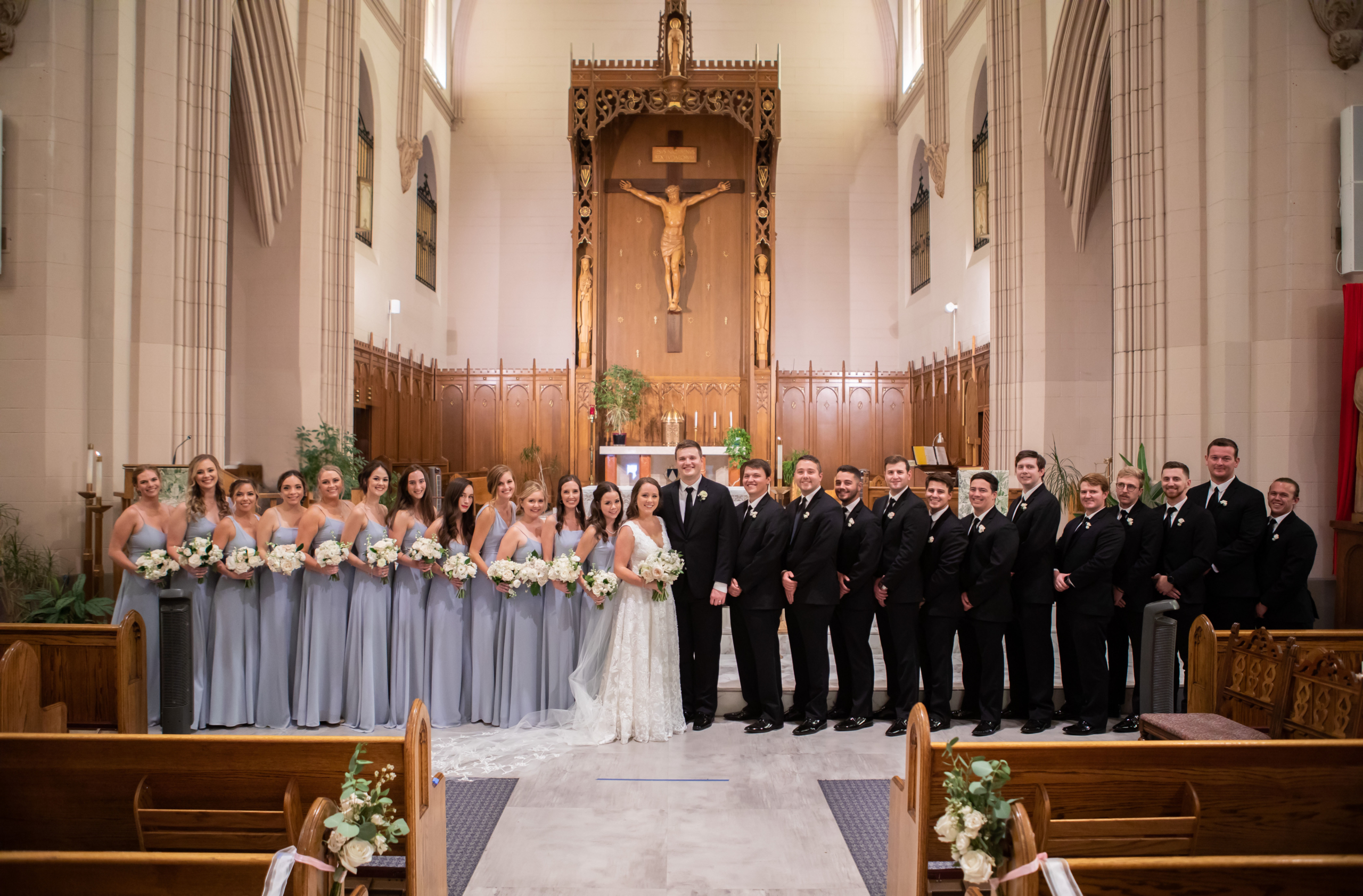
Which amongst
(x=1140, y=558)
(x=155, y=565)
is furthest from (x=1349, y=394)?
(x=155, y=565)

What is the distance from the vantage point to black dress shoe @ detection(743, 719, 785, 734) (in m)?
5.29

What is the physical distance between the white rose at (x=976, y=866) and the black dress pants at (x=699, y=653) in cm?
326

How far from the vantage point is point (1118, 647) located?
5617 mm

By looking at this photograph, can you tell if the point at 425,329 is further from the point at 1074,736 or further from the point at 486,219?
the point at 1074,736

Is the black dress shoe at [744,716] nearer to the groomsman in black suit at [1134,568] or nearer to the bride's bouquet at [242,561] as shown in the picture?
the groomsman in black suit at [1134,568]


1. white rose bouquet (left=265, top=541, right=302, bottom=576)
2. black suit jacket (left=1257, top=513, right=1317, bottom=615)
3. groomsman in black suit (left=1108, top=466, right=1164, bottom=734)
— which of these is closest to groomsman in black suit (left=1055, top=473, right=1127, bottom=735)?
groomsman in black suit (left=1108, top=466, right=1164, bottom=734)

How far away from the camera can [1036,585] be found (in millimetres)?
5312

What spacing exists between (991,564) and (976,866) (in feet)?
10.7

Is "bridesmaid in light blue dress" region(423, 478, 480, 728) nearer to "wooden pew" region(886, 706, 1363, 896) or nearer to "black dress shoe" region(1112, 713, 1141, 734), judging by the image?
"wooden pew" region(886, 706, 1363, 896)

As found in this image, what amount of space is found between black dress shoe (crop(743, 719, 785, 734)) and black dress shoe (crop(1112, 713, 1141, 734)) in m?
2.00

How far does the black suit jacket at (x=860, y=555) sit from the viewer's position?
5316 mm

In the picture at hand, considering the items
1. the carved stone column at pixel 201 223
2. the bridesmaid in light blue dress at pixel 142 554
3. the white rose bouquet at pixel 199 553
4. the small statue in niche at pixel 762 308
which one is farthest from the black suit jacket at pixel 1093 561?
the small statue in niche at pixel 762 308

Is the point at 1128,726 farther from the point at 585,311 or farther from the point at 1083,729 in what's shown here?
the point at 585,311

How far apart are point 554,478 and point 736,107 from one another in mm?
7101
